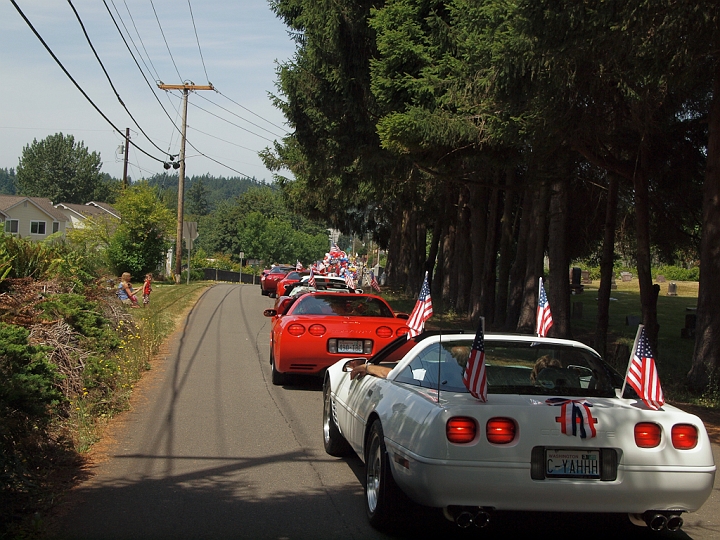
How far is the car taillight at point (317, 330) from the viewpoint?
1173 centimetres

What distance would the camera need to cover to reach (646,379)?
5629 mm

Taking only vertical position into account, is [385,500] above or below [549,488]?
below

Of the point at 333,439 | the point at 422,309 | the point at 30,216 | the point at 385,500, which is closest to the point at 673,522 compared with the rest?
the point at 385,500

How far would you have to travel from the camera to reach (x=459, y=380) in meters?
5.86

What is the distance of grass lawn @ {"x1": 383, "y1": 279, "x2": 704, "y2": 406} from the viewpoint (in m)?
13.9

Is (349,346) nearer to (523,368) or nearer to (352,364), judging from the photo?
(352,364)

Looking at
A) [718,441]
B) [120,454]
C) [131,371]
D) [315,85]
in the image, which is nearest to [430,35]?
[315,85]

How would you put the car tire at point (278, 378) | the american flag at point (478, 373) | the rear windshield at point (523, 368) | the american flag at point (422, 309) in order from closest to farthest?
the american flag at point (478, 373) → the rear windshield at point (523, 368) → the american flag at point (422, 309) → the car tire at point (278, 378)

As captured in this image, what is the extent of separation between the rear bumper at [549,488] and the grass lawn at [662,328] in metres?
7.23

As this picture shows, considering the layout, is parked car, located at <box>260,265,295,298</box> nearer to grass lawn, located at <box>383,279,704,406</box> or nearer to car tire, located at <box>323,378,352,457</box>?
grass lawn, located at <box>383,279,704,406</box>

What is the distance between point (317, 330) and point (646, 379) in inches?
261

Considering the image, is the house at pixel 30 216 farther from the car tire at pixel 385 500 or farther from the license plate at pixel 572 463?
the license plate at pixel 572 463

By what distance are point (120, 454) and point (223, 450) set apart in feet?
3.15

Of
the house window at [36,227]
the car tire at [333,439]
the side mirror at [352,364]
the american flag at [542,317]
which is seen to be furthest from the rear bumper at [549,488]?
the house window at [36,227]
